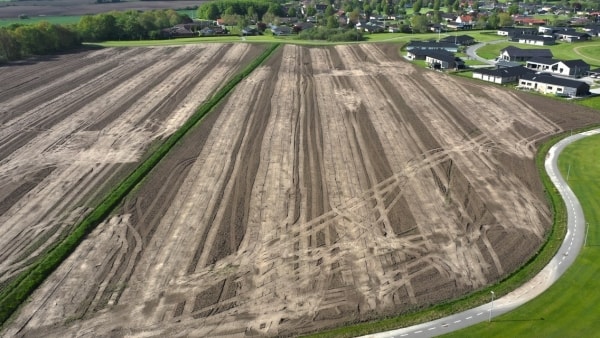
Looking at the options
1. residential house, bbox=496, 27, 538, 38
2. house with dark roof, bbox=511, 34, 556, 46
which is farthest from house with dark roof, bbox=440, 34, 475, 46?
residential house, bbox=496, 27, 538, 38

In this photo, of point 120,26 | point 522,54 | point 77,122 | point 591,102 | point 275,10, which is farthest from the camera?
point 275,10

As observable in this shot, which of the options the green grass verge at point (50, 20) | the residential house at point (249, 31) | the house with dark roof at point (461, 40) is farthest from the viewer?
the green grass verge at point (50, 20)

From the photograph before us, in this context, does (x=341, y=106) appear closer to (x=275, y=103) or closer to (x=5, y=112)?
(x=275, y=103)

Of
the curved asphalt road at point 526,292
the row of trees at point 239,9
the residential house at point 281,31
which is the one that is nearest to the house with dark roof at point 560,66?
the curved asphalt road at point 526,292

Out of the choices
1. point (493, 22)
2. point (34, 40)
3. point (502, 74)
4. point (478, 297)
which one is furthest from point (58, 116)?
point (493, 22)

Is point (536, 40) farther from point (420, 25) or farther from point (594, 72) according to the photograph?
point (594, 72)

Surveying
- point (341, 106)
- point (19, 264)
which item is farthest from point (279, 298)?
point (341, 106)

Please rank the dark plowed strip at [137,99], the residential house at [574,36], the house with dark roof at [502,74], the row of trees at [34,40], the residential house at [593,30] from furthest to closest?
the residential house at [593,30]
the residential house at [574,36]
the row of trees at [34,40]
the house with dark roof at [502,74]
the dark plowed strip at [137,99]

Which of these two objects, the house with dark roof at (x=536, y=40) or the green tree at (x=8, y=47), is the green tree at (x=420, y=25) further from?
the green tree at (x=8, y=47)
